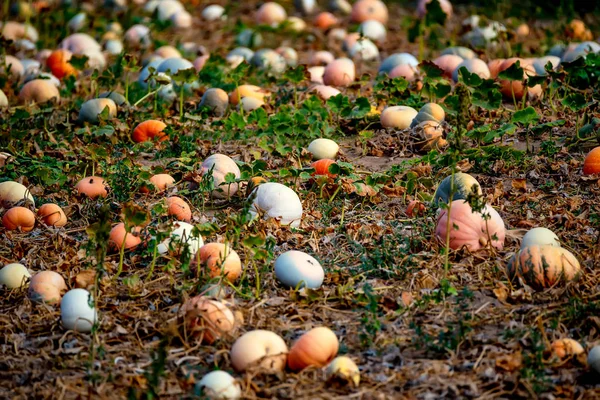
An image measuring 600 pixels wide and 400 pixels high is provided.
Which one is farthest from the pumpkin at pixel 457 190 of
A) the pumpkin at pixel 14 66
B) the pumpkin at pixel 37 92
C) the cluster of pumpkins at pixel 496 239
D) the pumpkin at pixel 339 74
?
the pumpkin at pixel 14 66

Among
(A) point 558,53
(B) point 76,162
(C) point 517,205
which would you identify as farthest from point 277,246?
(A) point 558,53

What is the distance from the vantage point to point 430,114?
198 inches

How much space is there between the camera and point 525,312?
10.8 feet

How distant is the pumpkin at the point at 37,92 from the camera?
19.3 ft

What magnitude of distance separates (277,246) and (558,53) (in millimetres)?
3568

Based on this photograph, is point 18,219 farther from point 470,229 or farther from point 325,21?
point 325,21

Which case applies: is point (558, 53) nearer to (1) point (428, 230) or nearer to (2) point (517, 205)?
(2) point (517, 205)

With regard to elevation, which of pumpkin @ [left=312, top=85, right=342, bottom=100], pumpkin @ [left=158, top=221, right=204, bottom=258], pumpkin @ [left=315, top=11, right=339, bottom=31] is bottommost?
pumpkin @ [left=315, top=11, right=339, bottom=31]

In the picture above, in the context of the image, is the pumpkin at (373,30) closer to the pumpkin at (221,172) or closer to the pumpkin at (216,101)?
the pumpkin at (216,101)

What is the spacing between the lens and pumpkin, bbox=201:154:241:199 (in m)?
4.36

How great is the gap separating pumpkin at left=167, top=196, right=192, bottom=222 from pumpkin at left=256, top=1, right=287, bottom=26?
428cm

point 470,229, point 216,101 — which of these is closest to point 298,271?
point 470,229

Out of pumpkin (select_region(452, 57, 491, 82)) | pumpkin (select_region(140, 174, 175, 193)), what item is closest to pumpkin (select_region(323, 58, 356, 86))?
pumpkin (select_region(452, 57, 491, 82))

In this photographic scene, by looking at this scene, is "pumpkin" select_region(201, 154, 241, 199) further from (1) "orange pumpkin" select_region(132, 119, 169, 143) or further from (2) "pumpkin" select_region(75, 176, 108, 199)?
(1) "orange pumpkin" select_region(132, 119, 169, 143)
